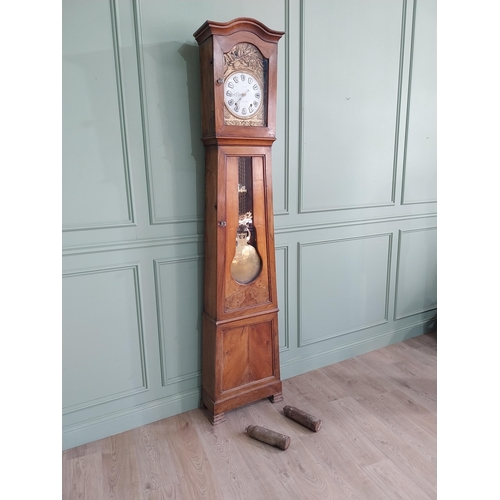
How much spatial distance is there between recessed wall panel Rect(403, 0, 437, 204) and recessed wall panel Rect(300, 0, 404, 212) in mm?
143

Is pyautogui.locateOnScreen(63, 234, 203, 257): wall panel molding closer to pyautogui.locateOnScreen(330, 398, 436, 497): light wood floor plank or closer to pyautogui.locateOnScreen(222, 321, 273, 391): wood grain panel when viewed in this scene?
pyautogui.locateOnScreen(222, 321, 273, 391): wood grain panel

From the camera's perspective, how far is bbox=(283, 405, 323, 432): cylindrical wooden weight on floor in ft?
6.21

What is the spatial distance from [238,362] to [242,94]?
1.30 m

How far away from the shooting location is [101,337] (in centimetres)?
180

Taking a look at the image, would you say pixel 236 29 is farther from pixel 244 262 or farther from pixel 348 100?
pixel 244 262

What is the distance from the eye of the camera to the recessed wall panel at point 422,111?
7.86 ft

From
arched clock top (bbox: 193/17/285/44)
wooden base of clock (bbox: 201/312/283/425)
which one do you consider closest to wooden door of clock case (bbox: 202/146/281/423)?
wooden base of clock (bbox: 201/312/283/425)

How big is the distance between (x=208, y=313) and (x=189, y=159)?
77cm

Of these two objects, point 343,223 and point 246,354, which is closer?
point 246,354

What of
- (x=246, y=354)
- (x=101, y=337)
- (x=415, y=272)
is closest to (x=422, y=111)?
(x=415, y=272)

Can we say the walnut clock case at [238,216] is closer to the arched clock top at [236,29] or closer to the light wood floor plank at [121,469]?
the arched clock top at [236,29]

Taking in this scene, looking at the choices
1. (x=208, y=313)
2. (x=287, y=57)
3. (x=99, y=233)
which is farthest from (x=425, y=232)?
(x=99, y=233)
